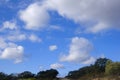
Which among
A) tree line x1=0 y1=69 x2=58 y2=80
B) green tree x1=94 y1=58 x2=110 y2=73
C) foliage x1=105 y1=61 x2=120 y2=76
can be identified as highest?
green tree x1=94 y1=58 x2=110 y2=73

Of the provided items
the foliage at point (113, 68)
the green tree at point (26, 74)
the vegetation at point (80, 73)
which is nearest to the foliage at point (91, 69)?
the vegetation at point (80, 73)

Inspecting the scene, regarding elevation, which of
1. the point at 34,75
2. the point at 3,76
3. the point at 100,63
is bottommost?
the point at 3,76

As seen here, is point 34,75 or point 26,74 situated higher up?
point 26,74

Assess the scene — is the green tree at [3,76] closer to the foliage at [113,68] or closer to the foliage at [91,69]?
the foliage at [91,69]

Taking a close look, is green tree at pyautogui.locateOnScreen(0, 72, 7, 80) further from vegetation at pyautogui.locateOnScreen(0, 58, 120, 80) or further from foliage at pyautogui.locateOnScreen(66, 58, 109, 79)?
foliage at pyautogui.locateOnScreen(66, 58, 109, 79)

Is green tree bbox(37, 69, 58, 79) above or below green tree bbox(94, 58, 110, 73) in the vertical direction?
below

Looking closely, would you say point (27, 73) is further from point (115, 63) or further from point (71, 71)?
point (115, 63)

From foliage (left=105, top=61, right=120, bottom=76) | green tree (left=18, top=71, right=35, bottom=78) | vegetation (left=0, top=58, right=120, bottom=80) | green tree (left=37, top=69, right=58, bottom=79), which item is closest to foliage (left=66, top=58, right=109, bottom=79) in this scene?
vegetation (left=0, top=58, right=120, bottom=80)

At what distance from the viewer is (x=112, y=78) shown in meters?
89.4

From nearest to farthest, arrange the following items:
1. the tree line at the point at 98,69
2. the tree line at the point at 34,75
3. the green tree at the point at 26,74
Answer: the tree line at the point at 98,69 < the tree line at the point at 34,75 < the green tree at the point at 26,74

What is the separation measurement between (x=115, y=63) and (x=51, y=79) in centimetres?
2713

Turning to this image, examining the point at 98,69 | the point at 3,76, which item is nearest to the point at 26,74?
the point at 3,76

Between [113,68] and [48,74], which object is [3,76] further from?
[113,68]

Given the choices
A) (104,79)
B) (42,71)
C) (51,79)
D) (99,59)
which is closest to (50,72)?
(42,71)
